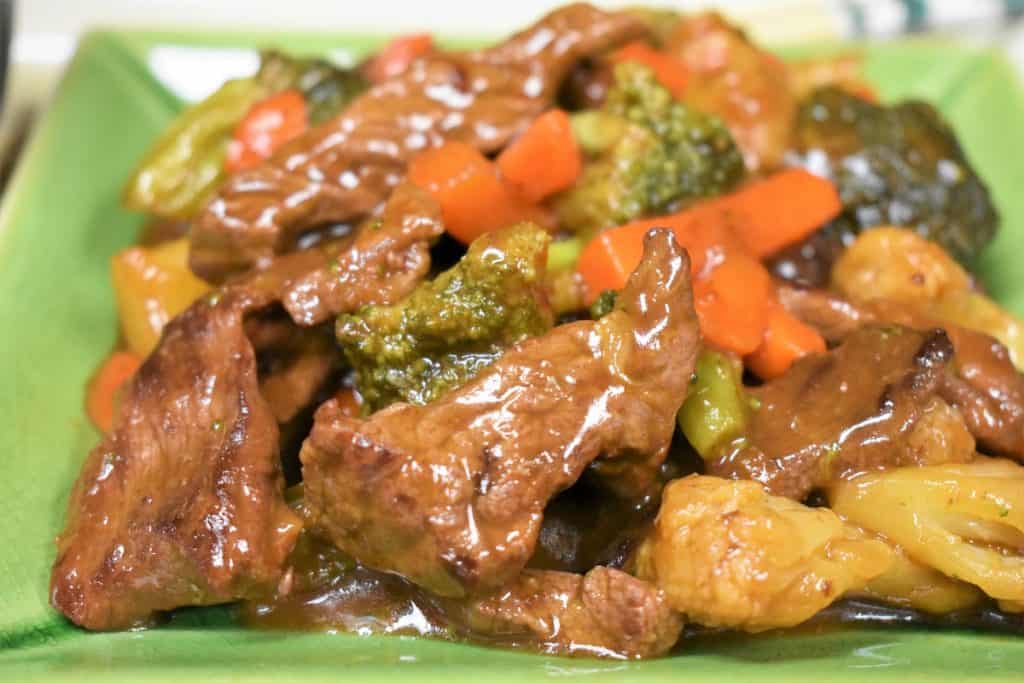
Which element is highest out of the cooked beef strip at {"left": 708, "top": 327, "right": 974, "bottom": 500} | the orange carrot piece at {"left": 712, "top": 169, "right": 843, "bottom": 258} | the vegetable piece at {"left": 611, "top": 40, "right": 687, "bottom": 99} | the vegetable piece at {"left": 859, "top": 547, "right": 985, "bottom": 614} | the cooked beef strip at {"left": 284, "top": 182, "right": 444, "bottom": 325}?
the vegetable piece at {"left": 611, "top": 40, "right": 687, "bottom": 99}

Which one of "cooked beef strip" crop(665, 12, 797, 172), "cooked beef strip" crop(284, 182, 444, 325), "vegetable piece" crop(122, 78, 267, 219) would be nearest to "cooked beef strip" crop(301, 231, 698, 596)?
"cooked beef strip" crop(284, 182, 444, 325)

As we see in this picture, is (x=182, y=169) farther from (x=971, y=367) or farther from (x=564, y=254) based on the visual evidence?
(x=971, y=367)

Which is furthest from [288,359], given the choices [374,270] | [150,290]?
[150,290]

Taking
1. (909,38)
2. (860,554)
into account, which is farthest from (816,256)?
(909,38)

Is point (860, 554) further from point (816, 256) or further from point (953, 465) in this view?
point (816, 256)

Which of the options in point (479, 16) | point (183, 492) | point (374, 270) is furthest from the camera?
point (479, 16)

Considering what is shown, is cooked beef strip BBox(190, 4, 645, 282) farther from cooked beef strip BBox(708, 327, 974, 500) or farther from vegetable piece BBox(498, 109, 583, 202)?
cooked beef strip BBox(708, 327, 974, 500)

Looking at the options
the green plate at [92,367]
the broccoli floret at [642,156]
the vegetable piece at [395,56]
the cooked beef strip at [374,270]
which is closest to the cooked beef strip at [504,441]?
the green plate at [92,367]
